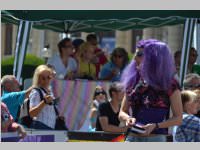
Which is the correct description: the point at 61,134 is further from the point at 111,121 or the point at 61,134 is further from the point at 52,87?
the point at 52,87

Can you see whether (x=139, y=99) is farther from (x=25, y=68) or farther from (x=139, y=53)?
(x=25, y=68)

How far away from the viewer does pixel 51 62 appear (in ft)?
36.6

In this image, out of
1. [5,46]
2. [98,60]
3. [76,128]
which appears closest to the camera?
Answer: [76,128]

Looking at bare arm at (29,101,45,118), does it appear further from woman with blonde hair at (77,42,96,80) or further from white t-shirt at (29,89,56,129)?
woman with blonde hair at (77,42,96,80)

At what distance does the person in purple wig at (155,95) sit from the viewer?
516 centimetres

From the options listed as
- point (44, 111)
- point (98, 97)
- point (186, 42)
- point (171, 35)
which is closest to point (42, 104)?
point (44, 111)

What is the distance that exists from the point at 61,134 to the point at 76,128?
9.22ft

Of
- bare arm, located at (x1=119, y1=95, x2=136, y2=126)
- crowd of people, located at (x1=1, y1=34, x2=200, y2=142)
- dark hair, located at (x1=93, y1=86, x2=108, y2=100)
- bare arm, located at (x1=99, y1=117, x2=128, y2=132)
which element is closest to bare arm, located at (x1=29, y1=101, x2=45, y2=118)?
crowd of people, located at (x1=1, y1=34, x2=200, y2=142)

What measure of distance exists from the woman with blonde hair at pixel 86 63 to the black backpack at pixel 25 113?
112 inches

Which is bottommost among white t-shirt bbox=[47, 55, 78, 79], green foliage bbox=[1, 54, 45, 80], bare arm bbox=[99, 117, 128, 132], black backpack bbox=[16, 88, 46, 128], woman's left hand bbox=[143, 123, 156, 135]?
green foliage bbox=[1, 54, 45, 80]

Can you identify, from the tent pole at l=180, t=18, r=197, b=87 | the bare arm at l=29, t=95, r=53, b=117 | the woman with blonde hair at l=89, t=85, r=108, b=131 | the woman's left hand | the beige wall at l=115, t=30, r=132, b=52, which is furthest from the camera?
the beige wall at l=115, t=30, r=132, b=52

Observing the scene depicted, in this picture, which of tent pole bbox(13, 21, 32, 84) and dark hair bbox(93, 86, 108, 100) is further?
tent pole bbox(13, 21, 32, 84)

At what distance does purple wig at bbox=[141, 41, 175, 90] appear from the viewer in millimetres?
5156

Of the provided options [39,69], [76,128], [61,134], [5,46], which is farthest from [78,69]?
[5,46]
